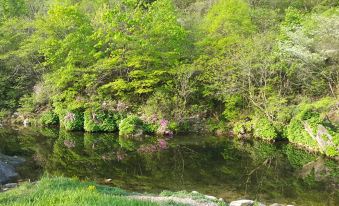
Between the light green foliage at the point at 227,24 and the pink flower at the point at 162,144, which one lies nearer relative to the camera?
the pink flower at the point at 162,144

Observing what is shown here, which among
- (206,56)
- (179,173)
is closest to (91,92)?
(206,56)

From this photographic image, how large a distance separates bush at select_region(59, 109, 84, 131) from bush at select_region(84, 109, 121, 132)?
40.6 inches

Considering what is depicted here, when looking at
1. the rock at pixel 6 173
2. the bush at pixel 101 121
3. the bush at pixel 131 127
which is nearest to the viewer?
the rock at pixel 6 173

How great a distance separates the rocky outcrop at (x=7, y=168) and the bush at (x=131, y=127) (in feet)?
31.3

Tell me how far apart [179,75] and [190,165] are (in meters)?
10.2

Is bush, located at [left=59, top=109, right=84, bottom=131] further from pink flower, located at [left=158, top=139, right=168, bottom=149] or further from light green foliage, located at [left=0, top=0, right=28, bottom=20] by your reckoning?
light green foliage, located at [left=0, top=0, right=28, bottom=20]

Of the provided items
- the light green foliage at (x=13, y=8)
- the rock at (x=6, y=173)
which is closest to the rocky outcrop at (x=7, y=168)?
the rock at (x=6, y=173)

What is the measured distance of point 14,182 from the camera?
50.0ft

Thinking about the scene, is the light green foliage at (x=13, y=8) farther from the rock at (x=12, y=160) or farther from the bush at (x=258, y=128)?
the bush at (x=258, y=128)

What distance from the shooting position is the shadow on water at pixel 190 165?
1457cm

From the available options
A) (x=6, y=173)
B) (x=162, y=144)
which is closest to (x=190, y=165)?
(x=162, y=144)

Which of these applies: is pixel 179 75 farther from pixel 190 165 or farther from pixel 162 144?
pixel 190 165

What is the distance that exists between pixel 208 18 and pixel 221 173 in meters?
23.2

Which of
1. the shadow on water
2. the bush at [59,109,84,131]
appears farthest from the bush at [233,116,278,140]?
the bush at [59,109,84,131]
